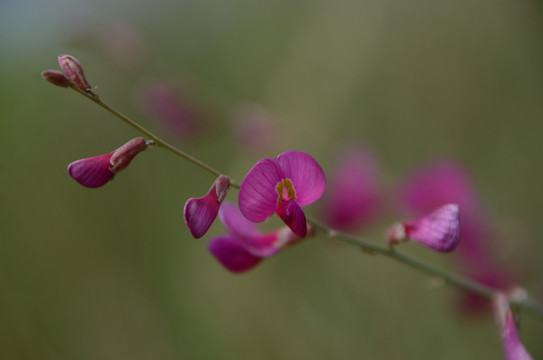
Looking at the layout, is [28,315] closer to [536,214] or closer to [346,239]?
[346,239]

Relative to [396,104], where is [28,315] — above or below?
below

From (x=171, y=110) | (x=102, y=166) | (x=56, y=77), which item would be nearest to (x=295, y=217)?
(x=102, y=166)

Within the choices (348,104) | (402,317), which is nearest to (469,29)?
(348,104)

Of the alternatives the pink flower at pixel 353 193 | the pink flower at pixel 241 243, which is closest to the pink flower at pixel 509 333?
the pink flower at pixel 241 243

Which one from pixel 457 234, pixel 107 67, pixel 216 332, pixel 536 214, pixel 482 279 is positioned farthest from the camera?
pixel 107 67

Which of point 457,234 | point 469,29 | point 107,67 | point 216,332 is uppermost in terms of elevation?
point 469,29

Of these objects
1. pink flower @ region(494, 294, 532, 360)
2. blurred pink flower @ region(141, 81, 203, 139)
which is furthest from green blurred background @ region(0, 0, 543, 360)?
pink flower @ region(494, 294, 532, 360)

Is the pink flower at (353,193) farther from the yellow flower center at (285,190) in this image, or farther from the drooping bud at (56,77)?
the drooping bud at (56,77)
